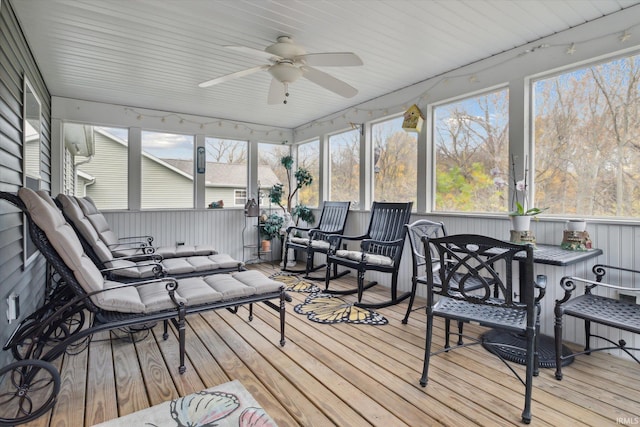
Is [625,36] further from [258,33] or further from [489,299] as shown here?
[258,33]

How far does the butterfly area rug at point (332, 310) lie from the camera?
3196 mm

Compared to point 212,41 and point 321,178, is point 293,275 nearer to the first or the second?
point 321,178

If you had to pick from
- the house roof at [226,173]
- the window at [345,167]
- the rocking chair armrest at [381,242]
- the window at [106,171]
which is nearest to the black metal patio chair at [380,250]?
the rocking chair armrest at [381,242]

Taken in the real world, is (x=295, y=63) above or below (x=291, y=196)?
above

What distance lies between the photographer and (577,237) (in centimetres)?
256

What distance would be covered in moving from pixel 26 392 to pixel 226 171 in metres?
4.51

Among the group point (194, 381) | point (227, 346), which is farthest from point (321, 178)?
point (194, 381)

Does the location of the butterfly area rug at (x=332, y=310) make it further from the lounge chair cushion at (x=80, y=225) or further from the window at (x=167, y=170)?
the window at (x=167, y=170)

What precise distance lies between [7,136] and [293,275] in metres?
3.64

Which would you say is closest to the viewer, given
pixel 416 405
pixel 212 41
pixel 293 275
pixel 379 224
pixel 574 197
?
pixel 416 405

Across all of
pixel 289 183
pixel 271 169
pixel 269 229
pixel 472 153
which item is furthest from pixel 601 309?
pixel 271 169

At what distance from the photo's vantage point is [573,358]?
2436 millimetres

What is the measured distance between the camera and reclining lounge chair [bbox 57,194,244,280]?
2.78 meters

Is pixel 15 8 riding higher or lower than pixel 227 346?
higher
